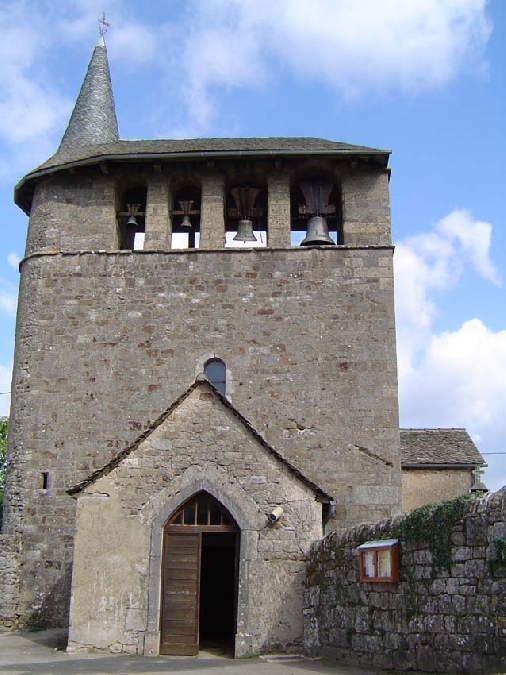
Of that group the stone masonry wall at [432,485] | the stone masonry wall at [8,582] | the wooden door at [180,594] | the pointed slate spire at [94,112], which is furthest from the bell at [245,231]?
the stone masonry wall at [8,582]

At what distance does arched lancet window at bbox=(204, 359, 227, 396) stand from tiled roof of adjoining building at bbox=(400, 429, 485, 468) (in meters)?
5.37

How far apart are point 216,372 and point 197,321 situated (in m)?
1.15

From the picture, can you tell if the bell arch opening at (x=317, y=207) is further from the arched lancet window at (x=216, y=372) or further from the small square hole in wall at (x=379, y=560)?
the small square hole in wall at (x=379, y=560)

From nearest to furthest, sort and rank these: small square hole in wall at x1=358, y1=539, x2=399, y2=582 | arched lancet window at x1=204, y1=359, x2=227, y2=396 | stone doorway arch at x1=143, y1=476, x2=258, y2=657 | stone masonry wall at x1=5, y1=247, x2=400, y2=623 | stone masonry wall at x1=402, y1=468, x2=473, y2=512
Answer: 1. small square hole in wall at x1=358, y1=539, x2=399, y2=582
2. stone doorway arch at x1=143, y1=476, x2=258, y2=657
3. stone masonry wall at x1=5, y1=247, x2=400, y2=623
4. arched lancet window at x1=204, y1=359, x2=227, y2=396
5. stone masonry wall at x1=402, y1=468, x2=473, y2=512

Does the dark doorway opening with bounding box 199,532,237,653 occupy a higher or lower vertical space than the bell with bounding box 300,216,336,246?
lower

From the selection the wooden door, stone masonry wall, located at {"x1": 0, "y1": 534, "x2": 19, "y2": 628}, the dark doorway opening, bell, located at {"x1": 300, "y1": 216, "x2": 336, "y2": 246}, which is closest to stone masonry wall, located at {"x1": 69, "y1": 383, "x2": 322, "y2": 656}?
the wooden door

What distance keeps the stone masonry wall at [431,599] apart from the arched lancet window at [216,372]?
5.61 metres

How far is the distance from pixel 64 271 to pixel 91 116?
5290mm

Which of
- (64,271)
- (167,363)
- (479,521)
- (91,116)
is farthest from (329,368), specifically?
(91,116)

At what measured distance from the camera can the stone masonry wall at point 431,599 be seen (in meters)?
7.13

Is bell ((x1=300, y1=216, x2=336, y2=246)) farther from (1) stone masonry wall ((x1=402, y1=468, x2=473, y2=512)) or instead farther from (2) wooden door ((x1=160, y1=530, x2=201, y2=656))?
(2) wooden door ((x1=160, y1=530, x2=201, y2=656))

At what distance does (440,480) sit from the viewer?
59.3 ft

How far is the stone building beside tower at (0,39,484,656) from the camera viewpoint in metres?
12.0

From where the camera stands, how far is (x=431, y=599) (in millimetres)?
7977
